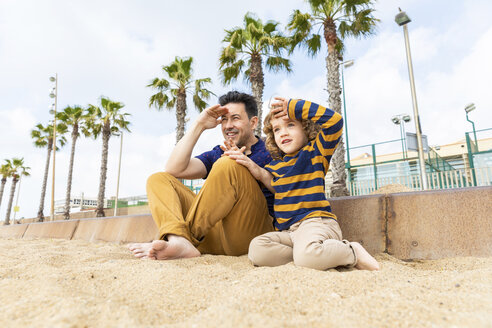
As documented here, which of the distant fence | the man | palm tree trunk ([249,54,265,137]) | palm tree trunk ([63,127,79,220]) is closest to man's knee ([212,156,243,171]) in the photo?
the man

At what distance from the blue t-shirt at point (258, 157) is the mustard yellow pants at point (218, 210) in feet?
0.47

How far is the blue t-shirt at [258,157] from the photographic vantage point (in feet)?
7.84

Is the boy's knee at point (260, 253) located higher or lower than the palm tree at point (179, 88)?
lower

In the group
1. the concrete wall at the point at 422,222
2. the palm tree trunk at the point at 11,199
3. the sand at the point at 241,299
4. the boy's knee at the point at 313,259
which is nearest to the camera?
the sand at the point at 241,299

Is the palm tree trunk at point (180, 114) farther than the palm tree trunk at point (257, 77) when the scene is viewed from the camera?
Yes

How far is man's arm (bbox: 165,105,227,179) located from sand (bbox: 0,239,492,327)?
1.11m

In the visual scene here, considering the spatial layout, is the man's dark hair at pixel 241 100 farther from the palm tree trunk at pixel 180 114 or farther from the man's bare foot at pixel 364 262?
the palm tree trunk at pixel 180 114

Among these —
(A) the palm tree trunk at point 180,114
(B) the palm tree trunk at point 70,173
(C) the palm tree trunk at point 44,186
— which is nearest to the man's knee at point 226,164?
(A) the palm tree trunk at point 180,114

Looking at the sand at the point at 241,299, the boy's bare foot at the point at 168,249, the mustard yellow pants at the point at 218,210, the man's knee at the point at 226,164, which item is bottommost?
the sand at the point at 241,299

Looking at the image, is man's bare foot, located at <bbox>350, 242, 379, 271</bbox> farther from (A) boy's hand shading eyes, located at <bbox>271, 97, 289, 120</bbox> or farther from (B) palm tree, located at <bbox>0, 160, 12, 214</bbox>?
(B) palm tree, located at <bbox>0, 160, 12, 214</bbox>

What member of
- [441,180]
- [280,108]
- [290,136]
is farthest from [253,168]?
[441,180]

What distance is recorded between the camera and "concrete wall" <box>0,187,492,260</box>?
6.51 feet

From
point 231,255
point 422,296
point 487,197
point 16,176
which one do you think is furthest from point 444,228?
point 16,176

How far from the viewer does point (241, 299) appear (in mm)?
973
